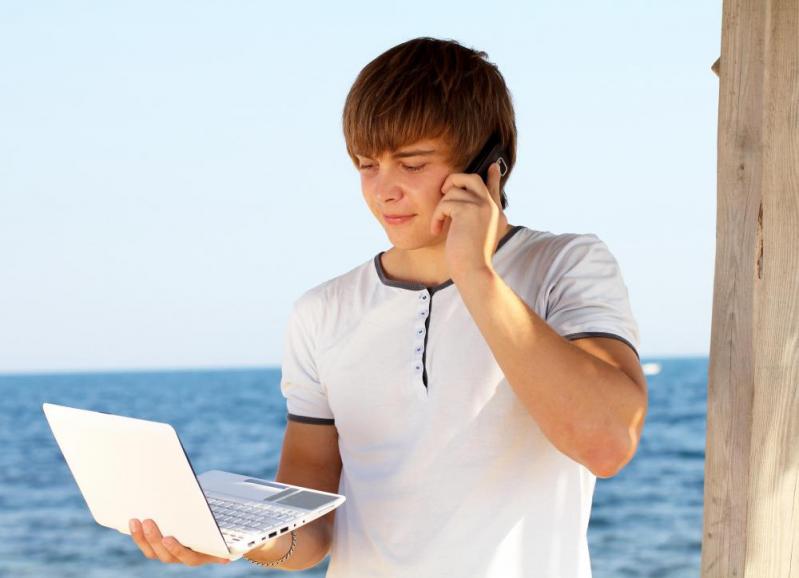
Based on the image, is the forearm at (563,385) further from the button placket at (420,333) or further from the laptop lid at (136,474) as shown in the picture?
the laptop lid at (136,474)

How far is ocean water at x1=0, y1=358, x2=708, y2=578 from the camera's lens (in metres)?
12.7

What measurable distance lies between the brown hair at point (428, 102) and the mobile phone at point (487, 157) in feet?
0.03

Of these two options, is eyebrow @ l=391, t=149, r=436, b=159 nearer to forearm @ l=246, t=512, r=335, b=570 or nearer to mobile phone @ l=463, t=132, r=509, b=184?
mobile phone @ l=463, t=132, r=509, b=184

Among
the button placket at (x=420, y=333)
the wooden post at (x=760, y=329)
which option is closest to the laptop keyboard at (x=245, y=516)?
the button placket at (x=420, y=333)

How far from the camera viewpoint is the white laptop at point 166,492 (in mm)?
1647

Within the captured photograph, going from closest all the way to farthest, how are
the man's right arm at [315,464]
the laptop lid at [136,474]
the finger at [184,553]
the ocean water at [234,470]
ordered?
the laptop lid at [136,474], the finger at [184,553], the man's right arm at [315,464], the ocean water at [234,470]

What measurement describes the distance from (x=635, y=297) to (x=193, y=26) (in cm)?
1659

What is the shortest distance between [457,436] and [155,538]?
50 cm

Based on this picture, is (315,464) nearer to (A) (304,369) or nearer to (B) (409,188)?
(A) (304,369)

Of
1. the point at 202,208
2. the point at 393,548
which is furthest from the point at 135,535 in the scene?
the point at 202,208

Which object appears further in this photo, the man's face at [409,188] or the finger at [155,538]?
the man's face at [409,188]

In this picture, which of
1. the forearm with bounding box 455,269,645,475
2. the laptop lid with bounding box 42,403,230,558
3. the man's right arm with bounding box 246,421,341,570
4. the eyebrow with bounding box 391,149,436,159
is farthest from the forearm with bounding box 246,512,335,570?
the eyebrow with bounding box 391,149,436,159

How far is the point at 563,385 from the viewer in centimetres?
166

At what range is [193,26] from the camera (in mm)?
34500
